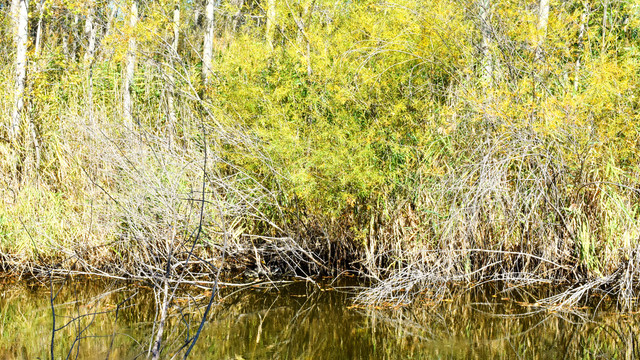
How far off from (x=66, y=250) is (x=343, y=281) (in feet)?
9.38

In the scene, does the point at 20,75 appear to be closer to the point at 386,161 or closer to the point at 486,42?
the point at 386,161

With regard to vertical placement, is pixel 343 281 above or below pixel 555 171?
below

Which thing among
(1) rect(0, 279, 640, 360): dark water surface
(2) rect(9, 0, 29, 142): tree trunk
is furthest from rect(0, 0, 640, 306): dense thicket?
(2) rect(9, 0, 29, 142): tree trunk

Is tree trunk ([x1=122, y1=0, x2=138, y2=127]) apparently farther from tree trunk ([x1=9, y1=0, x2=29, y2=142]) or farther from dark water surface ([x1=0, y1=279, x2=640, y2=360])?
dark water surface ([x1=0, y1=279, x2=640, y2=360])

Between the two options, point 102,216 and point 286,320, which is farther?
point 102,216

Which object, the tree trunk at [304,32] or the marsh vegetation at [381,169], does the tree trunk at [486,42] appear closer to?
the marsh vegetation at [381,169]

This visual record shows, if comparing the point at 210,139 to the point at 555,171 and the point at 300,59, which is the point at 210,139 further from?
the point at 555,171

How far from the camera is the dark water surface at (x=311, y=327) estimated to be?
4387 millimetres

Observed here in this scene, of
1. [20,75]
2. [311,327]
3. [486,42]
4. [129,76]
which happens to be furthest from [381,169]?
[20,75]

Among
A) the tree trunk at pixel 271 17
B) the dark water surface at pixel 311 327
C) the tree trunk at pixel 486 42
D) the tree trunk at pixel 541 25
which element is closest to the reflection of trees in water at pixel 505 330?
the dark water surface at pixel 311 327

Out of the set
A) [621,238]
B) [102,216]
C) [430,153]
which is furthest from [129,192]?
[621,238]

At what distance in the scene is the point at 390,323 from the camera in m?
5.11

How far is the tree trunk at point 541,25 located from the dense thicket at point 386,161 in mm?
22

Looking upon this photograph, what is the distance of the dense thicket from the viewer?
5.66 m
